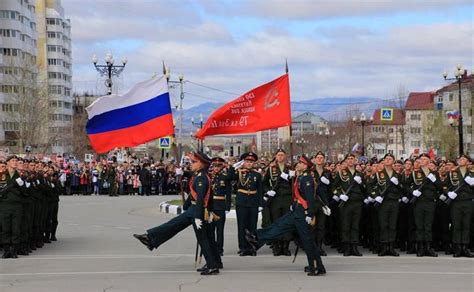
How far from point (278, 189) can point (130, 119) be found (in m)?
4.02

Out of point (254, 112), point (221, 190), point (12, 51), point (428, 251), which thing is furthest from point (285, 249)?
point (12, 51)

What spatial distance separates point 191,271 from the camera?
39.9 feet

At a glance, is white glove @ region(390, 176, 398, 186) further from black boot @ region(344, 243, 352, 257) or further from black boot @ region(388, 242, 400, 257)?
black boot @ region(344, 243, 352, 257)

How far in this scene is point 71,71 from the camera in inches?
5113

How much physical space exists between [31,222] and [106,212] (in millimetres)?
10793

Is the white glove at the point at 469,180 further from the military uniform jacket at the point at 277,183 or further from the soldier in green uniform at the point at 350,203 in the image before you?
the military uniform jacket at the point at 277,183

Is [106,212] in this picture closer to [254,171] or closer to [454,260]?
[254,171]

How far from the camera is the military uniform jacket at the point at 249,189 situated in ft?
47.6

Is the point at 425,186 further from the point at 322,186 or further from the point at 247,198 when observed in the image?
the point at 247,198

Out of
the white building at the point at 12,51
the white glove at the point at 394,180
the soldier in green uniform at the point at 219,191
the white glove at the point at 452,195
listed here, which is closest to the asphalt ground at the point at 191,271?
the soldier in green uniform at the point at 219,191

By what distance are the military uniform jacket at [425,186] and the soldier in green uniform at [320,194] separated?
153 centimetres

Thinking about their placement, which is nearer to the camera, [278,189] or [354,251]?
[354,251]

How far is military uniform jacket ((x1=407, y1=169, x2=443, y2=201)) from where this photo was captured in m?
14.3

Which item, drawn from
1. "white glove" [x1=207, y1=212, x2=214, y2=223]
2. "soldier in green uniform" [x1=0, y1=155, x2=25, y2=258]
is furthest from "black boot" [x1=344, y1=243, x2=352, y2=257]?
"soldier in green uniform" [x1=0, y1=155, x2=25, y2=258]
